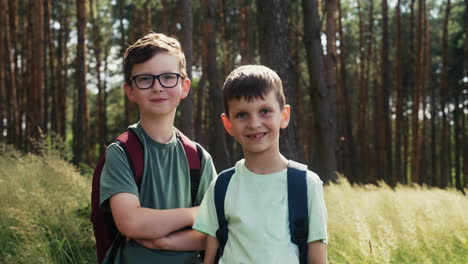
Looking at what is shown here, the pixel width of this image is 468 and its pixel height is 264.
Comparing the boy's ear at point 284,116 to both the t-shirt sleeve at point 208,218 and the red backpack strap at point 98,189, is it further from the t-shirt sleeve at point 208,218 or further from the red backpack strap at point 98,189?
the red backpack strap at point 98,189

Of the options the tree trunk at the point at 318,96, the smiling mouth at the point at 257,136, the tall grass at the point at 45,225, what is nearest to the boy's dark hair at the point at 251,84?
the smiling mouth at the point at 257,136

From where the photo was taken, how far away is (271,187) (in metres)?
1.92

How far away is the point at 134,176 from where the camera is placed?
6.96 ft

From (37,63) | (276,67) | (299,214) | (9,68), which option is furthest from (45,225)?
(9,68)

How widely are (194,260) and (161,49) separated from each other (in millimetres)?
935

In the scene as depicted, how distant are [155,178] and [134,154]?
0.14 m

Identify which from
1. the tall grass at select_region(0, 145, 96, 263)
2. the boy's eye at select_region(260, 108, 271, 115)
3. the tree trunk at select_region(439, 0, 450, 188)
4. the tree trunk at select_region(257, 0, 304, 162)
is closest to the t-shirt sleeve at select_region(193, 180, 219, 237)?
the boy's eye at select_region(260, 108, 271, 115)

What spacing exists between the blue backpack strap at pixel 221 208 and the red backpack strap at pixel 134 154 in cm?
35

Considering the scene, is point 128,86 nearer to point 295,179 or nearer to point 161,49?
point 161,49

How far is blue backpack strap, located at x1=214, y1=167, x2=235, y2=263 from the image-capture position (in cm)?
197

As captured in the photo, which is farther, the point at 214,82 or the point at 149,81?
the point at 214,82

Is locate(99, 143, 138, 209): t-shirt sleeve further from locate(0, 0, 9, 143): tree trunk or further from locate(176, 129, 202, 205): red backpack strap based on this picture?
locate(0, 0, 9, 143): tree trunk

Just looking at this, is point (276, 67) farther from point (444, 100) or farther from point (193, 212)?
point (444, 100)

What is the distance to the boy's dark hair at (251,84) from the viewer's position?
1955 millimetres
